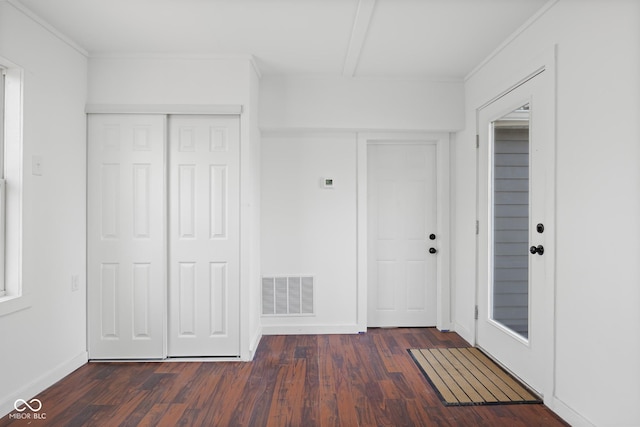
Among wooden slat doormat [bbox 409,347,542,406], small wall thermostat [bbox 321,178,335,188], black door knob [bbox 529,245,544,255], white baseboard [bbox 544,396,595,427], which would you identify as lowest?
wooden slat doormat [bbox 409,347,542,406]

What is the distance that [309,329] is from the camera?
12.3 ft

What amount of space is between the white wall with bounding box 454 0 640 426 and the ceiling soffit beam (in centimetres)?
113

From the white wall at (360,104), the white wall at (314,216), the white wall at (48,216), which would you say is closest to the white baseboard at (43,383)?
the white wall at (48,216)

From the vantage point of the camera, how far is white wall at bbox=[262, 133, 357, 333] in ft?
12.3

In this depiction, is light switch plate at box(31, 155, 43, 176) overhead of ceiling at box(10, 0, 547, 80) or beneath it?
beneath

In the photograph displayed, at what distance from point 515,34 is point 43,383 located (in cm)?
416

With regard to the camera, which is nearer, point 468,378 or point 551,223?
point 551,223

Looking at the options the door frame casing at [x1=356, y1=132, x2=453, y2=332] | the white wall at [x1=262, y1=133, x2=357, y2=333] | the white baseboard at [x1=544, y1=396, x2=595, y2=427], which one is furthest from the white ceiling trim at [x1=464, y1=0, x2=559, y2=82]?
the white baseboard at [x1=544, y1=396, x2=595, y2=427]

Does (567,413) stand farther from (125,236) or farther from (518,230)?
(125,236)

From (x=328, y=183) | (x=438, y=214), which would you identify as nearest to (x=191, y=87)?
(x=328, y=183)

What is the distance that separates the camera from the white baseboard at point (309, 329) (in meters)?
3.71

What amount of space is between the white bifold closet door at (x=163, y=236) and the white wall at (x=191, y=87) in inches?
3.3

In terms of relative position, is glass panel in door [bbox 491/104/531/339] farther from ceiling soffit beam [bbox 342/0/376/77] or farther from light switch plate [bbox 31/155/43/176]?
light switch plate [bbox 31/155/43/176]

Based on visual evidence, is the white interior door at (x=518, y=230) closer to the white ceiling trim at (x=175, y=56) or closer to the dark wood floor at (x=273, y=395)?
the dark wood floor at (x=273, y=395)
